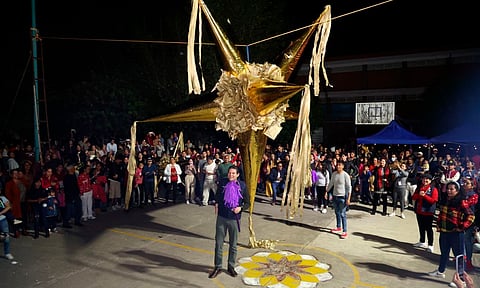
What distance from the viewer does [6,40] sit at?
18875mm

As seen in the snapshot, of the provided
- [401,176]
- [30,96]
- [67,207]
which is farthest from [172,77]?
[401,176]

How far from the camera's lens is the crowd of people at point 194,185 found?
7496 millimetres

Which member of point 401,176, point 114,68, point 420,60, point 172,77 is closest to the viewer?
point 401,176

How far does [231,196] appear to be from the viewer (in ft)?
20.7

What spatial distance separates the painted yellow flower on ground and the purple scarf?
1.28 meters

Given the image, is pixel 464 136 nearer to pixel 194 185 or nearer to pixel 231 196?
pixel 194 185

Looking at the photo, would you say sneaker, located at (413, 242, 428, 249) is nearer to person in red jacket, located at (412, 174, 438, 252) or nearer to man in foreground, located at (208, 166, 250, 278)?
person in red jacket, located at (412, 174, 438, 252)

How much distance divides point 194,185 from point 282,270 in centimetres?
583

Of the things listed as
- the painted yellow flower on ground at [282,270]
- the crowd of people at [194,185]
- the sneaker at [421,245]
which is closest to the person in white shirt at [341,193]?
the crowd of people at [194,185]

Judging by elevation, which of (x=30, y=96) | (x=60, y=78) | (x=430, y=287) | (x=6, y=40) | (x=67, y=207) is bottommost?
(x=430, y=287)

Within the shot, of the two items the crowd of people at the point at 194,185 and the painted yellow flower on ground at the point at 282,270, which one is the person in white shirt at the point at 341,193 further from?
the painted yellow flower on ground at the point at 282,270

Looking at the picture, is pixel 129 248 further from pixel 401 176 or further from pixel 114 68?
pixel 114 68

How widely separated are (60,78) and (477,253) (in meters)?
21.9

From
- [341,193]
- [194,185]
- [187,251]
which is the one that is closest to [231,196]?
[187,251]
